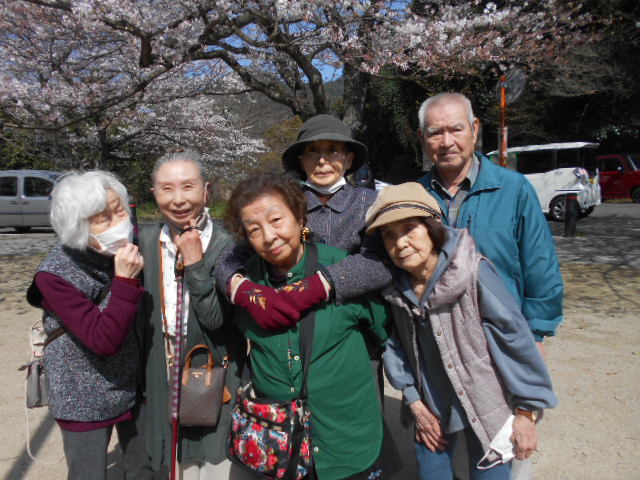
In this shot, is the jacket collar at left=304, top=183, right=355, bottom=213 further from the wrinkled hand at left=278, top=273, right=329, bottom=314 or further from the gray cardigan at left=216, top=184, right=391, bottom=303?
the wrinkled hand at left=278, top=273, right=329, bottom=314

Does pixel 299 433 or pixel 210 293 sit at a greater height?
pixel 210 293

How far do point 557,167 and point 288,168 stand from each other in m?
14.8

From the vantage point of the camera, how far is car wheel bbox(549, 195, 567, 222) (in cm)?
1323

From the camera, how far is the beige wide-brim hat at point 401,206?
1581 mm

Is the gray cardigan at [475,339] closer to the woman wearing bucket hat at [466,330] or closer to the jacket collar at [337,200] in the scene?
the woman wearing bucket hat at [466,330]

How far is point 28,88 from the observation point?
8.20 m

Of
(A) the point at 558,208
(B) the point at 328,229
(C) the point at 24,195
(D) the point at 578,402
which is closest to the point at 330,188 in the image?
(B) the point at 328,229

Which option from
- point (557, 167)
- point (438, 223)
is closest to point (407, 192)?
point (438, 223)

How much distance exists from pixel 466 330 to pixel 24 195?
15022 mm

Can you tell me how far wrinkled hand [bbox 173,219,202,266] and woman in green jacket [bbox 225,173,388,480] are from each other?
0.18 metres

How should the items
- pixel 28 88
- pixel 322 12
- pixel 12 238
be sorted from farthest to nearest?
pixel 12 238, pixel 28 88, pixel 322 12

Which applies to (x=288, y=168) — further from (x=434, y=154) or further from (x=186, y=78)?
(x=186, y=78)

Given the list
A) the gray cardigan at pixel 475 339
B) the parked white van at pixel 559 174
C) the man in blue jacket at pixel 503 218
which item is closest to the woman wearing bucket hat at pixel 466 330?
the gray cardigan at pixel 475 339

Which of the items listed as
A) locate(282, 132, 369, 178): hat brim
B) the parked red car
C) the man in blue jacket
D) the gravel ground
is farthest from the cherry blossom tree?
the parked red car
